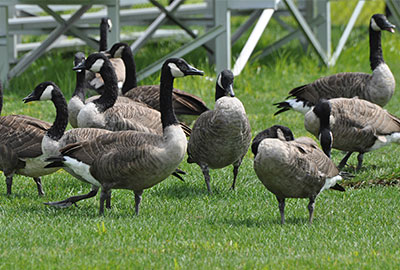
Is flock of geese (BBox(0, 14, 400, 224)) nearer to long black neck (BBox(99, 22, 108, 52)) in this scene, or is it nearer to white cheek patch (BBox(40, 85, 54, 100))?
white cheek patch (BBox(40, 85, 54, 100))

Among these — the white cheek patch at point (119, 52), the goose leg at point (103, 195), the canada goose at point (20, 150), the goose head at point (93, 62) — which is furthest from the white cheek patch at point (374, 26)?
the goose leg at point (103, 195)

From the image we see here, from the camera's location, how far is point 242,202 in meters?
7.39

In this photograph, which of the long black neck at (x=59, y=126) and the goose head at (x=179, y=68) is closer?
the goose head at (x=179, y=68)

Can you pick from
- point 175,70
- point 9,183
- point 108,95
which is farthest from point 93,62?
point 175,70

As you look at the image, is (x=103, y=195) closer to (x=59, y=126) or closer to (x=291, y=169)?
(x=59, y=126)

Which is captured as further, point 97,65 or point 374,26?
point 374,26

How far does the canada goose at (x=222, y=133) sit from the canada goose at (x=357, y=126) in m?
1.49

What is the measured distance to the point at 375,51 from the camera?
1097cm

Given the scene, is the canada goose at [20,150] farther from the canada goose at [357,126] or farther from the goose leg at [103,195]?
the canada goose at [357,126]

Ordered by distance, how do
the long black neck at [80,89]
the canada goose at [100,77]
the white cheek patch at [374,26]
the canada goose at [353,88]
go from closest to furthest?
the long black neck at [80,89], the canada goose at [353,88], the white cheek patch at [374,26], the canada goose at [100,77]

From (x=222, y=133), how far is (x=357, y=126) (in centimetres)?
216

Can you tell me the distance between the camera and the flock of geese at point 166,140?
6.39m

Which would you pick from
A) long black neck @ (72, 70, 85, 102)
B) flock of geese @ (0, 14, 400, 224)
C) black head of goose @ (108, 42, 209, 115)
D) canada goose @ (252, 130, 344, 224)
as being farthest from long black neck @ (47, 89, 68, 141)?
canada goose @ (252, 130, 344, 224)

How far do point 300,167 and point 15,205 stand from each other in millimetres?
2996
